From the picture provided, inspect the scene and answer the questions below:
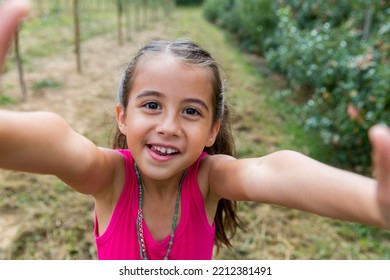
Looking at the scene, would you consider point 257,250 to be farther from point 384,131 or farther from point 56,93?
point 56,93

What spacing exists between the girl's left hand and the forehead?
65cm

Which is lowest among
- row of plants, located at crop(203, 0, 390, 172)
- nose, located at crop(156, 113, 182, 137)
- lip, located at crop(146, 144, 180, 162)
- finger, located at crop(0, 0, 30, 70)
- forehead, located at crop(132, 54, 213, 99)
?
row of plants, located at crop(203, 0, 390, 172)

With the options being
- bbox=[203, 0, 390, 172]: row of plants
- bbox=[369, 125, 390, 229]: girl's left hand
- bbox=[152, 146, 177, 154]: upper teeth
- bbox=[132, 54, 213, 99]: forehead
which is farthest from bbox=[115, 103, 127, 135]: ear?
bbox=[203, 0, 390, 172]: row of plants

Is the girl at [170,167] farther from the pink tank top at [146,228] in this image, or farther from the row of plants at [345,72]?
the row of plants at [345,72]

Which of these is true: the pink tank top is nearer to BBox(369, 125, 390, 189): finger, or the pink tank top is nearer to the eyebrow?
the eyebrow

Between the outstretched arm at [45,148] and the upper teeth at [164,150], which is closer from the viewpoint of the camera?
the outstretched arm at [45,148]

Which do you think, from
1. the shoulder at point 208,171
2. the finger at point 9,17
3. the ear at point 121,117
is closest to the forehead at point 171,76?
the ear at point 121,117

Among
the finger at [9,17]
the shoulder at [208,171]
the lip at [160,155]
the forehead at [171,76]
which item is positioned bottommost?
the shoulder at [208,171]

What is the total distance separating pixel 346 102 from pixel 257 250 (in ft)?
5.88

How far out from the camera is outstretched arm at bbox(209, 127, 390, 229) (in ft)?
2.39

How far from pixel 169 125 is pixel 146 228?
426mm

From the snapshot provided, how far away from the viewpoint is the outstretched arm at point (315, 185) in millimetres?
727

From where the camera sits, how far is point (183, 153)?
1.20 meters

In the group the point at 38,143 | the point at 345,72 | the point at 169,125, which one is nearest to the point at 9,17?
the point at 38,143
